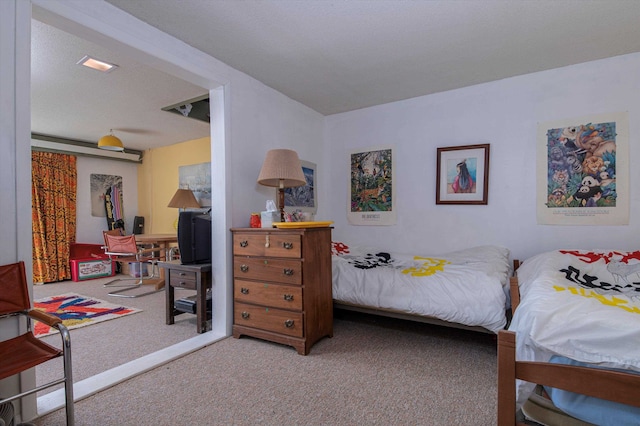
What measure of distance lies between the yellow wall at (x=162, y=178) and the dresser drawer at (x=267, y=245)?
3165mm

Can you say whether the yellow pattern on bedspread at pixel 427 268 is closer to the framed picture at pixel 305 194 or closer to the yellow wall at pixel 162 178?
the framed picture at pixel 305 194

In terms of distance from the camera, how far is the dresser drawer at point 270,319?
7.75ft

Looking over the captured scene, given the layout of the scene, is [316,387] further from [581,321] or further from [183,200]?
[183,200]

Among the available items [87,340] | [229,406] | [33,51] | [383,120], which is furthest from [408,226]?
[33,51]

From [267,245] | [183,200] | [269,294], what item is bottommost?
[269,294]

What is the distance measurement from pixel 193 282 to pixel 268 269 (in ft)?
2.87

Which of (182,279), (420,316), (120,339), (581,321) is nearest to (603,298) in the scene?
(581,321)

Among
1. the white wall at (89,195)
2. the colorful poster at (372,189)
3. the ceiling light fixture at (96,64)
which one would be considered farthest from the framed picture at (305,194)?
the white wall at (89,195)

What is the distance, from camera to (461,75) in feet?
10.2

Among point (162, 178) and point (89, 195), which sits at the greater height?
point (162, 178)

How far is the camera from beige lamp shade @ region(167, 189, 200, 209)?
507 centimetres

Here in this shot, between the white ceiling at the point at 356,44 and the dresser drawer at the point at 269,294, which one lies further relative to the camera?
the dresser drawer at the point at 269,294

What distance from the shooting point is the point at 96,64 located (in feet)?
9.18

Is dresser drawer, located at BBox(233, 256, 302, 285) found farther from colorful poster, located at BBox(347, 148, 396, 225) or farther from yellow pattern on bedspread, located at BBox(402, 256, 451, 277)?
colorful poster, located at BBox(347, 148, 396, 225)
